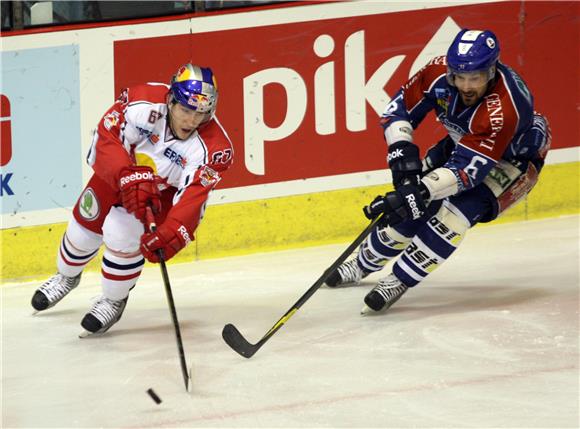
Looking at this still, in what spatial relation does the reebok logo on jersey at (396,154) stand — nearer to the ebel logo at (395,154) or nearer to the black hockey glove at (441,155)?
the ebel logo at (395,154)

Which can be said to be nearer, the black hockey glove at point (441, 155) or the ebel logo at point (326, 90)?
the black hockey glove at point (441, 155)

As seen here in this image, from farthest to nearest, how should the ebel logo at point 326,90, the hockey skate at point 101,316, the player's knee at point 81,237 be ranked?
1. the ebel logo at point 326,90
2. the player's knee at point 81,237
3. the hockey skate at point 101,316

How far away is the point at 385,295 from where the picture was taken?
4.29 meters

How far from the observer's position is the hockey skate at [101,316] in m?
4.09

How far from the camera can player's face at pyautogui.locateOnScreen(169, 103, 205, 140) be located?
12.7 feet

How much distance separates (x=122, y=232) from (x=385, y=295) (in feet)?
3.37

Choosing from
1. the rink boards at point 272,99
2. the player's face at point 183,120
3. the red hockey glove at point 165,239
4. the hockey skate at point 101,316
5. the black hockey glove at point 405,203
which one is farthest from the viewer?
the rink boards at point 272,99

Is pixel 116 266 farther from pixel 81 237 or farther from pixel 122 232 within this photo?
pixel 81 237

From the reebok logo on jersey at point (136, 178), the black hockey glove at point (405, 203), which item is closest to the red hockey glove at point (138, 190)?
the reebok logo on jersey at point (136, 178)

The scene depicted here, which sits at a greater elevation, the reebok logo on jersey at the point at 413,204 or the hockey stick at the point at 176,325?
the reebok logo on jersey at the point at 413,204

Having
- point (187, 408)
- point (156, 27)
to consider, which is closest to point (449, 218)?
point (187, 408)

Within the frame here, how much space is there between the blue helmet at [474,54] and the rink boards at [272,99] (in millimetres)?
1526

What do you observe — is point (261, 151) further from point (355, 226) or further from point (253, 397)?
point (253, 397)

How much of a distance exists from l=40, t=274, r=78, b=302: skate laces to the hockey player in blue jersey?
1.16m
